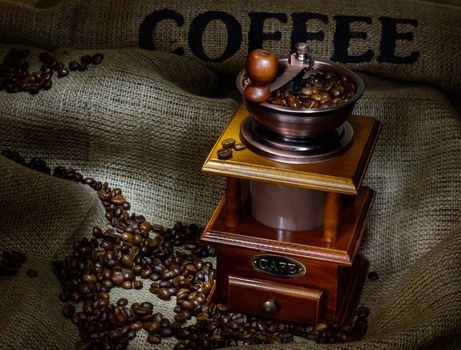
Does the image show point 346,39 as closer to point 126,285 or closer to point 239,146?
point 239,146

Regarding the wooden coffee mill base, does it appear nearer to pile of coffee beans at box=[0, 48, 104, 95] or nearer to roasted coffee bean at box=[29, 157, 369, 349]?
roasted coffee bean at box=[29, 157, 369, 349]

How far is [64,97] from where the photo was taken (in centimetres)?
267

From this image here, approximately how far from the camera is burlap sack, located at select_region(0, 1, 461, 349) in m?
2.33

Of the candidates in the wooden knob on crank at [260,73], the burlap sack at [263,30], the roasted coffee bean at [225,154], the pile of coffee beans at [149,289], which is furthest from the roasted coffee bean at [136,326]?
the burlap sack at [263,30]

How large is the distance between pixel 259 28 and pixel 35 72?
0.74 metres

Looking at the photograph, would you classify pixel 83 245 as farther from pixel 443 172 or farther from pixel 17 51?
pixel 443 172

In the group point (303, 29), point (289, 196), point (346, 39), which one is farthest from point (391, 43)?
point (289, 196)

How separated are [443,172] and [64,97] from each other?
1149 millimetres

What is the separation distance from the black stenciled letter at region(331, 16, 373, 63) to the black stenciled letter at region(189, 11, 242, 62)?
1.05 ft

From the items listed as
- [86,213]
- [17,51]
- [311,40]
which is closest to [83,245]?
[86,213]

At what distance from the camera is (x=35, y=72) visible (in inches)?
109

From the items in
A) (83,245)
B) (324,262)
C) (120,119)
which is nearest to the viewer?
(324,262)

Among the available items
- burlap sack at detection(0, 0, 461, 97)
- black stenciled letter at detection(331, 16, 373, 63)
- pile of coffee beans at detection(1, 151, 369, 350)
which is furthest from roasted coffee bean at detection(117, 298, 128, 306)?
black stenciled letter at detection(331, 16, 373, 63)

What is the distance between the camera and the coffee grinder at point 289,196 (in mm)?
2004
